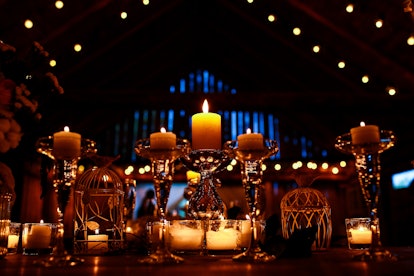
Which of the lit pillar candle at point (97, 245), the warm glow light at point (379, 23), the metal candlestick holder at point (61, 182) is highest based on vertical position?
the warm glow light at point (379, 23)

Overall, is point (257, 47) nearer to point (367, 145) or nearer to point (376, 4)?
point (376, 4)

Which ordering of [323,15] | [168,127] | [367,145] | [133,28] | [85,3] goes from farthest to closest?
[168,127] → [133,28] → [323,15] → [85,3] → [367,145]

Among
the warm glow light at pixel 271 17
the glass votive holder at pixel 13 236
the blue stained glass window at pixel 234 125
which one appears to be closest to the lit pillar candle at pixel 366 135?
the glass votive holder at pixel 13 236

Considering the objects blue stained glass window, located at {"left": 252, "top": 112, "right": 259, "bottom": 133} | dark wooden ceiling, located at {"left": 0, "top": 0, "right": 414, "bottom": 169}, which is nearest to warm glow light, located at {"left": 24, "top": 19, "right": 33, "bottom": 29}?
dark wooden ceiling, located at {"left": 0, "top": 0, "right": 414, "bottom": 169}

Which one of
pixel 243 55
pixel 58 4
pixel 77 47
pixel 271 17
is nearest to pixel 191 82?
pixel 243 55

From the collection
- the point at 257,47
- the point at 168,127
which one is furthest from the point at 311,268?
the point at 168,127

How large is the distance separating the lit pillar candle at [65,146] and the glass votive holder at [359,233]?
2.55 ft

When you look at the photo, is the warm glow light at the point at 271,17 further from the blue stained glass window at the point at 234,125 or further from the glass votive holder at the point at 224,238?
the glass votive holder at the point at 224,238

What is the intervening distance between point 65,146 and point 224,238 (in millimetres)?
441

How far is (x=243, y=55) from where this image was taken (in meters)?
6.74

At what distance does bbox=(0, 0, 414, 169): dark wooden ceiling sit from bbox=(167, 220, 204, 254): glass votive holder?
189 centimetres

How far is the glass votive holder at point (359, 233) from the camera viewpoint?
1111 mm

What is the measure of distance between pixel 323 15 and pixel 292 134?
3117 mm

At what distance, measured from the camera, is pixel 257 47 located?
6.11 metres
